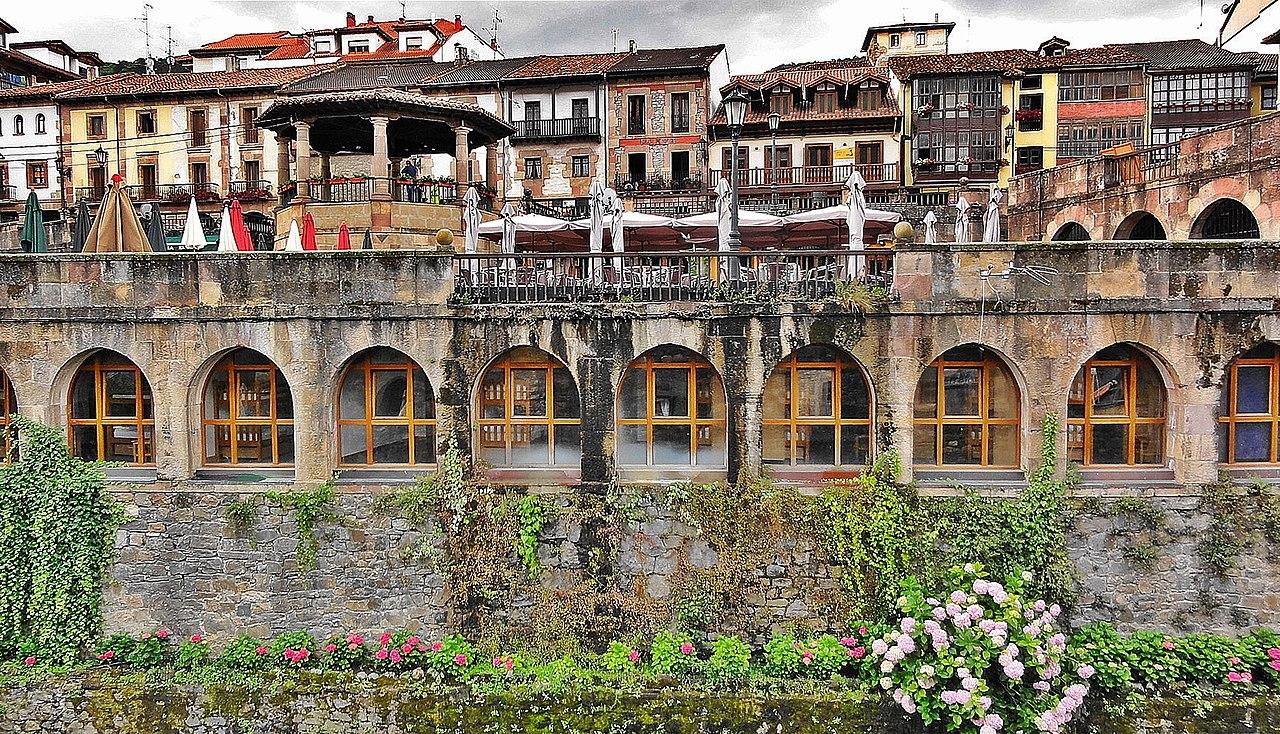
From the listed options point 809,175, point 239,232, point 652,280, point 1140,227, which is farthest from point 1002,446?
point 809,175

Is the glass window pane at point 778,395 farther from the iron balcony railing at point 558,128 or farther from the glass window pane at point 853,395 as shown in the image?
the iron balcony railing at point 558,128

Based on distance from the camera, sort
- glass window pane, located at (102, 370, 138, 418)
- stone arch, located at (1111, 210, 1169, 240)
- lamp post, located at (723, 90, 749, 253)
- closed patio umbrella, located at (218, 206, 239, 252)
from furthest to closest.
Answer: stone arch, located at (1111, 210, 1169, 240) < closed patio umbrella, located at (218, 206, 239, 252) < glass window pane, located at (102, 370, 138, 418) < lamp post, located at (723, 90, 749, 253)

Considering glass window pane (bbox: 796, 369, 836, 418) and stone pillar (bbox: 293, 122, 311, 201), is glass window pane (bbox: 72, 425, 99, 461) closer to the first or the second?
stone pillar (bbox: 293, 122, 311, 201)

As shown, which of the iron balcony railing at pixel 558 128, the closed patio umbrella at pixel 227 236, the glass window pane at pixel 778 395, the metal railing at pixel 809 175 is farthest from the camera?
the iron balcony railing at pixel 558 128

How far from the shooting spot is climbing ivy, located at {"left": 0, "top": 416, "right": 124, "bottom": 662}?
16.0 meters

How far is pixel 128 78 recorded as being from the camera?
1892 inches

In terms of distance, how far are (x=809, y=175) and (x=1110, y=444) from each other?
26136 millimetres

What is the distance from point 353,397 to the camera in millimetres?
16891

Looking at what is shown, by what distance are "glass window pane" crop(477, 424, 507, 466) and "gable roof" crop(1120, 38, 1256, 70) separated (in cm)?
3827

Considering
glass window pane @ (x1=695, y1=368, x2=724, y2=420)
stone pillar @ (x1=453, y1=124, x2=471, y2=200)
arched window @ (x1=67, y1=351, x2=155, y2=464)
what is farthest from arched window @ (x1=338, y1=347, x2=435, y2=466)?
stone pillar @ (x1=453, y1=124, x2=471, y2=200)

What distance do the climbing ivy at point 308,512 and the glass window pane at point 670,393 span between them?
582 cm

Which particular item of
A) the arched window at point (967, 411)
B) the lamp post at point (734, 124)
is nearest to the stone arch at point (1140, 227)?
the arched window at point (967, 411)

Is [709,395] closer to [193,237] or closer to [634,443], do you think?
[634,443]

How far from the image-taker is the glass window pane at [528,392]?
16812mm
